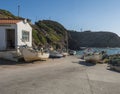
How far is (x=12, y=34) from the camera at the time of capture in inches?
1104

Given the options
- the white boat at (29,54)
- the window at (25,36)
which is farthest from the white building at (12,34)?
the white boat at (29,54)

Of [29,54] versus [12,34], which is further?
[12,34]

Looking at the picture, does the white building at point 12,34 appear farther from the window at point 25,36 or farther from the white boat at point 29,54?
the white boat at point 29,54

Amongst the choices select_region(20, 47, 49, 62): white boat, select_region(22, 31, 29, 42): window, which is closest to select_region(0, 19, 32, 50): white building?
select_region(22, 31, 29, 42): window

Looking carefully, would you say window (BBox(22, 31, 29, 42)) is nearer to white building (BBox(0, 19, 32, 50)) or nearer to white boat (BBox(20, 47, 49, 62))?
white building (BBox(0, 19, 32, 50))

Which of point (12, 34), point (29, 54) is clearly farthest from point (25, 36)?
point (29, 54)

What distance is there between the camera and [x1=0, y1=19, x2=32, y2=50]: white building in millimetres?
26366

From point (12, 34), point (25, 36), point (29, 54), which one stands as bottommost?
point (29, 54)

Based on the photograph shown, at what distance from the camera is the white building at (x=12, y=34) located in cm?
2637

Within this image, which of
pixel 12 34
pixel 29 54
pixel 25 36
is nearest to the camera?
pixel 29 54

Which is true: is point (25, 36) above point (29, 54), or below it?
above

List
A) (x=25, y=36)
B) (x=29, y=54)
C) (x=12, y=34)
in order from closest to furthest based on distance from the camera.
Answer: (x=29, y=54), (x=12, y=34), (x=25, y=36)

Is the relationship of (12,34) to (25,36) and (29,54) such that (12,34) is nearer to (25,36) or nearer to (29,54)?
(25,36)

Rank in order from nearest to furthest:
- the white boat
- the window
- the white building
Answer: the white boat
the white building
the window
